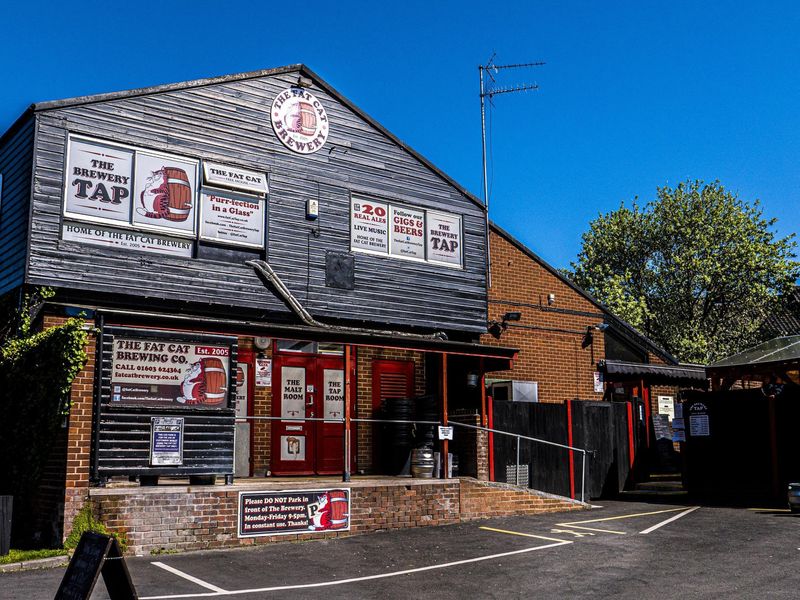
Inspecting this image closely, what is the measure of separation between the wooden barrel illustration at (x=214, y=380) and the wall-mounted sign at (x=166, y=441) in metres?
0.60

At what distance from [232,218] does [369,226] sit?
124 inches

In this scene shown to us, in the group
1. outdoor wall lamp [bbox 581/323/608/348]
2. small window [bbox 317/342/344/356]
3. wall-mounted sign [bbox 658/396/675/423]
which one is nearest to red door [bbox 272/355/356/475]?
small window [bbox 317/342/344/356]

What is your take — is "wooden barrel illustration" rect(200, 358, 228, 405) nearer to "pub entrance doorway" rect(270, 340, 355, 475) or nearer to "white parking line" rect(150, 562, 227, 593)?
"white parking line" rect(150, 562, 227, 593)

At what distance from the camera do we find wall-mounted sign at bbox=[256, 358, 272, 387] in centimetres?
1603

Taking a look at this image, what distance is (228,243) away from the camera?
15320mm

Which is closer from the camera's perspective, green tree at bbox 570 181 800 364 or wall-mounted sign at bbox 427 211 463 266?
wall-mounted sign at bbox 427 211 463 266

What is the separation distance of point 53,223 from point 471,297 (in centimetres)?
907

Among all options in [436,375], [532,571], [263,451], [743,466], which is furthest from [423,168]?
[532,571]

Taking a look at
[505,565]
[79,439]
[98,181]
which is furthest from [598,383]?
[79,439]

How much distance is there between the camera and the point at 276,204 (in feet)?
52.9

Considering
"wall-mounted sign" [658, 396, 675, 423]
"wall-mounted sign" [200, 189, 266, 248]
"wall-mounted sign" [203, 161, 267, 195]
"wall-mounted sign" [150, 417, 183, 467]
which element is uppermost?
"wall-mounted sign" [203, 161, 267, 195]

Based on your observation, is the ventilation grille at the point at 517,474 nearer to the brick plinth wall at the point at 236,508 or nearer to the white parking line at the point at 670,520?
the brick plinth wall at the point at 236,508

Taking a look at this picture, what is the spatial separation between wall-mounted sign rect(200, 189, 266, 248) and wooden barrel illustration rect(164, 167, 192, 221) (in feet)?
0.92

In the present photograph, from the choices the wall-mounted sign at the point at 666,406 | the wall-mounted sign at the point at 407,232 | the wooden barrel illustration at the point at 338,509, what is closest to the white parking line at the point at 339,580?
the wooden barrel illustration at the point at 338,509
